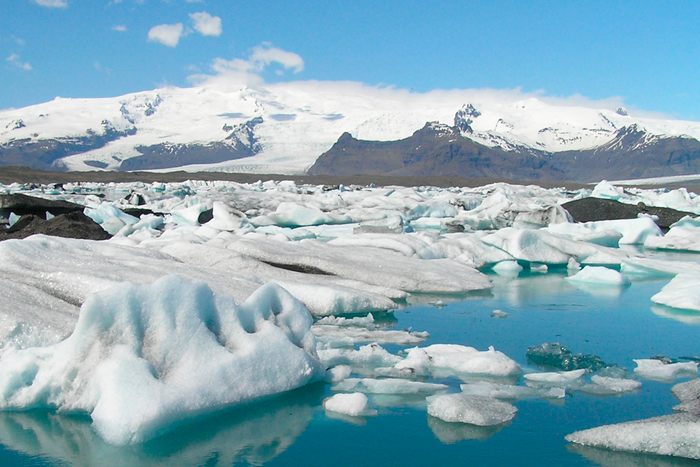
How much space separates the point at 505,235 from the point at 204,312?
6.95m

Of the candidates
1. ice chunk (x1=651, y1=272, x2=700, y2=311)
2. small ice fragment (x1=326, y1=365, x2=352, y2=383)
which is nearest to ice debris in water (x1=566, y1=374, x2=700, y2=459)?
small ice fragment (x1=326, y1=365, x2=352, y2=383)

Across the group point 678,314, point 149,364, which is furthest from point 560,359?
point 149,364

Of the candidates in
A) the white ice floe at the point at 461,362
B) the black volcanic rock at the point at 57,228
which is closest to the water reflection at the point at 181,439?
the white ice floe at the point at 461,362

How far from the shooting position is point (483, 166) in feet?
454

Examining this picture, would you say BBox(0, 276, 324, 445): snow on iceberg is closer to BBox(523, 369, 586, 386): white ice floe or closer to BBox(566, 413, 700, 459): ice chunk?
BBox(523, 369, 586, 386): white ice floe

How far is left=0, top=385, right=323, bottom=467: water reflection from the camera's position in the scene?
113 inches

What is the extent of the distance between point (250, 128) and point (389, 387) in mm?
130495

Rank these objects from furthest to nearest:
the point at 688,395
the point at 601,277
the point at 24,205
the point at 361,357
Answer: the point at 24,205 → the point at 601,277 → the point at 361,357 → the point at 688,395

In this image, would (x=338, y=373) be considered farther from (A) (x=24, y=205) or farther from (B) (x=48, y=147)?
(B) (x=48, y=147)

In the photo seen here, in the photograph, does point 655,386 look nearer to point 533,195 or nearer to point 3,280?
point 3,280

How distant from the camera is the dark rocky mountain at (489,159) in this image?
A: 134 m

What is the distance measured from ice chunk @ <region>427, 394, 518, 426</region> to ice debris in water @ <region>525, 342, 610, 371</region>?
3.13ft

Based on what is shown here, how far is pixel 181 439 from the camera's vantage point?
120 inches

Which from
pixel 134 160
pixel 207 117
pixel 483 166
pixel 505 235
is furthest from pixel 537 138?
pixel 505 235
